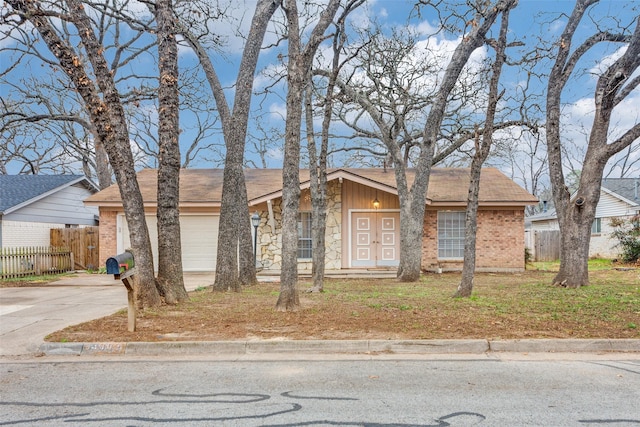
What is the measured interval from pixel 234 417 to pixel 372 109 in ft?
43.5

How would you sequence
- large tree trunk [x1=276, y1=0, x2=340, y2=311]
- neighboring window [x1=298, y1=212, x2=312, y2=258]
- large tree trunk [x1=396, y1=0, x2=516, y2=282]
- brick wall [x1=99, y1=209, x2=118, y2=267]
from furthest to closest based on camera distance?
brick wall [x1=99, y1=209, x2=118, y2=267] < neighboring window [x1=298, y1=212, x2=312, y2=258] < large tree trunk [x1=396, y1=0, x2=516, y2=282] < large tree trunk [x1=276, y1=0, x2=340, y2=311]

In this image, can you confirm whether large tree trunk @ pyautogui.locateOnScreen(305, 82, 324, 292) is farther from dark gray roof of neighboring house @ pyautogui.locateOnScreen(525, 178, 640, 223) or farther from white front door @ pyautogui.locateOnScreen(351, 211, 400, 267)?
dark gray roof of neighboring house @ pyautogui.locateOnScreen(525, 178, 640, 223)

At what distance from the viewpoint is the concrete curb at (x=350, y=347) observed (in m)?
6.28

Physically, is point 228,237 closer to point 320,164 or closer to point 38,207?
point 320,164

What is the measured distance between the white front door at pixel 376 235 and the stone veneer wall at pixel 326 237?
0.62 meters

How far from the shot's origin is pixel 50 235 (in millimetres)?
20812

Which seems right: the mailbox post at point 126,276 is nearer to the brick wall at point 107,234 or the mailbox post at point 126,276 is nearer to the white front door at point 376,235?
the white front door at point 376,235

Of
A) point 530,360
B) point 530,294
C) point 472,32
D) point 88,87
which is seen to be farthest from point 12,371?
point 472,32

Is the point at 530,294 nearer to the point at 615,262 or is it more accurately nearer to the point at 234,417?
the point at 234,417

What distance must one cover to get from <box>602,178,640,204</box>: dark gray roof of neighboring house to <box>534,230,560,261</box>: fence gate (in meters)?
3.83

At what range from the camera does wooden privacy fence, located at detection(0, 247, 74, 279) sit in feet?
54.3

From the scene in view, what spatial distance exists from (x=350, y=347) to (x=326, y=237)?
1194 cm

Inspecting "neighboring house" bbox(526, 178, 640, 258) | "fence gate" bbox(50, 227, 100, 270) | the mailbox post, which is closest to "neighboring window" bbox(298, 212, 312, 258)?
"fence gate" bbox(50, 227, 100, 270)

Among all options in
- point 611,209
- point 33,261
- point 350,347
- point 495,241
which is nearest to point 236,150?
point 350,347
